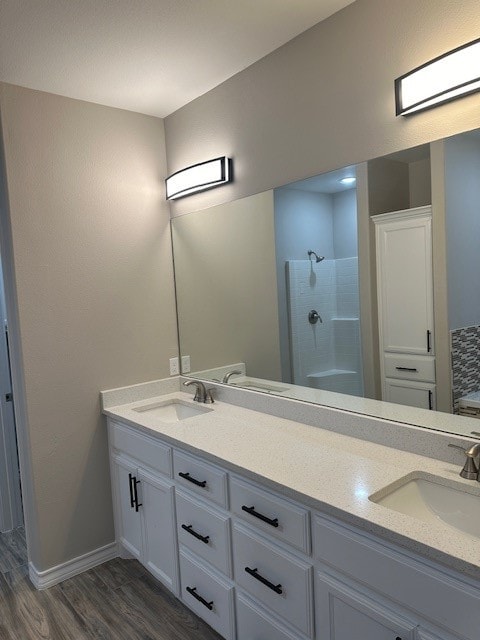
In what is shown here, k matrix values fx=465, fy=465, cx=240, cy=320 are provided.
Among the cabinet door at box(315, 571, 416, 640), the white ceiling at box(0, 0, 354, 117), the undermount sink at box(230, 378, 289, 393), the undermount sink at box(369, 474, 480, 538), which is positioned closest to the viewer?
the cabinet door at box(315, 571, 416, 640)

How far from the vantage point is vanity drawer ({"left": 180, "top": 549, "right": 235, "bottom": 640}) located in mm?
1769

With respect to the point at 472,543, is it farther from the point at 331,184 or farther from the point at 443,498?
the point at 331,184

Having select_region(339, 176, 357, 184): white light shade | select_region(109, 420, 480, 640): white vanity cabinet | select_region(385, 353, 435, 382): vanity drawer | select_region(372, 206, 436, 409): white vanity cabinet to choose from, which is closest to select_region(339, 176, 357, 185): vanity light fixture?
select_region(339, 176, 357, 184): white light shade

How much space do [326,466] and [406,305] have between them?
2.14 feet

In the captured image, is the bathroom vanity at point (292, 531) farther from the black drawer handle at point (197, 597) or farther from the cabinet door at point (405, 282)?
the cabinet door at point (405, 282)

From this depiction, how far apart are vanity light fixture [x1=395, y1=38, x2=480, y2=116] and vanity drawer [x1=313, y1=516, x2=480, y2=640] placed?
4.56 ft

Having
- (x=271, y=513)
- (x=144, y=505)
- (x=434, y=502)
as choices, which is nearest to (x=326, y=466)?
(x=271, y=513)

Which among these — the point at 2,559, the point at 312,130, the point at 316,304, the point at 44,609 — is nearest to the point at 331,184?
the point at 312,130

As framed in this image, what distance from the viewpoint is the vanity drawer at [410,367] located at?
1663mm

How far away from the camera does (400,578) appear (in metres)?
1.18

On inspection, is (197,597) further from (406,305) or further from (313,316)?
(406,305)

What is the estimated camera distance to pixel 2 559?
→ 104 inches

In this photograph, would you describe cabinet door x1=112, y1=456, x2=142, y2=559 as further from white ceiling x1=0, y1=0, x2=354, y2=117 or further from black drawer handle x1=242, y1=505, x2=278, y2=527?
white ceiling x1=0, y1=0, x2=354, y2=117

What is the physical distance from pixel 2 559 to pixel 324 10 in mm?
3191
